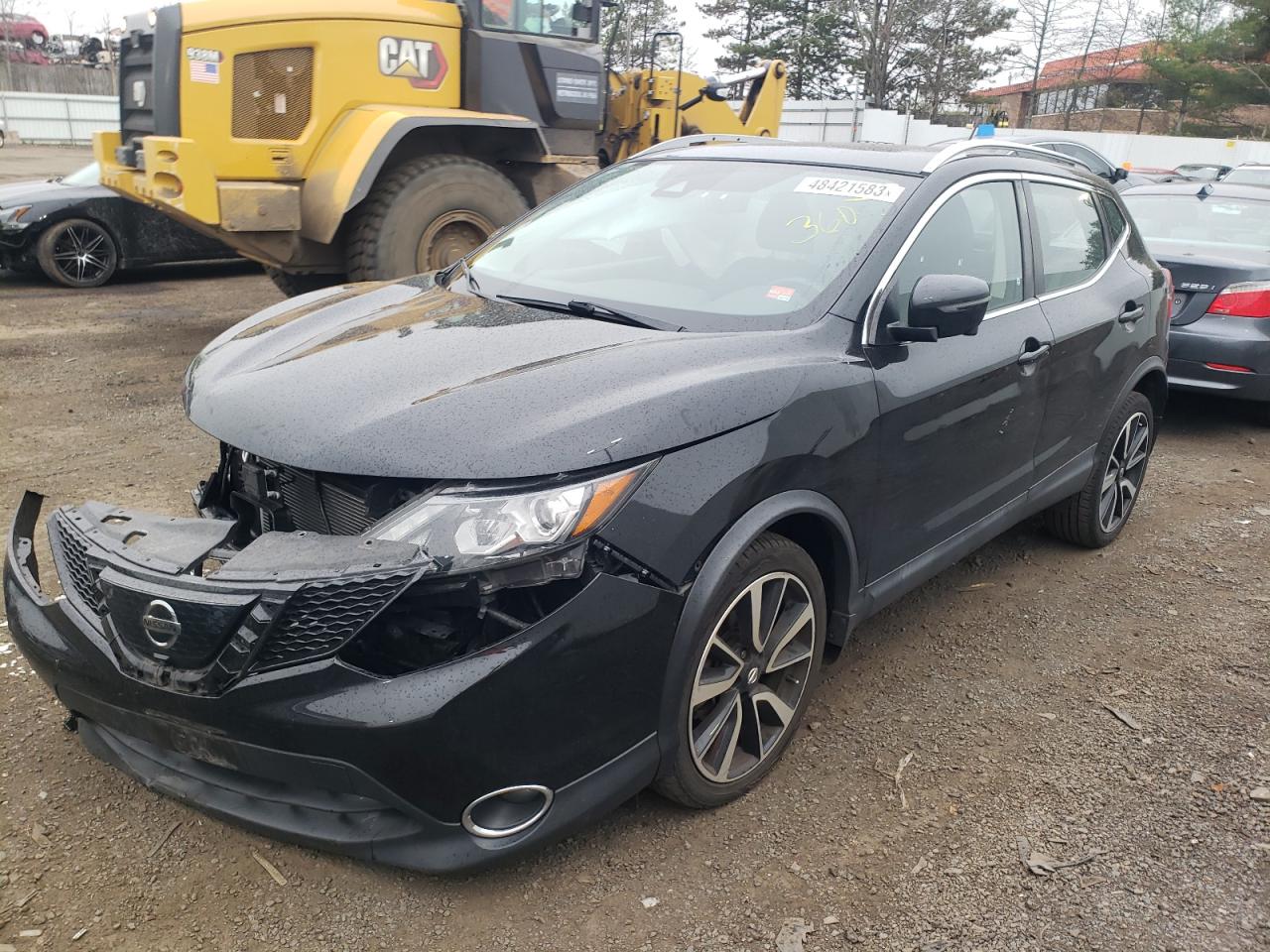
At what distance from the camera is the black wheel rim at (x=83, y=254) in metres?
9.98

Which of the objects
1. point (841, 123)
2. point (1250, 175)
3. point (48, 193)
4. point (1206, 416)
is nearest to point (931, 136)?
point (841, 123)

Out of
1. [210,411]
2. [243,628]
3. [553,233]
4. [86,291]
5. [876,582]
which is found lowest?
[86,291]

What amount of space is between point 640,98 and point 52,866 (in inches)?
340

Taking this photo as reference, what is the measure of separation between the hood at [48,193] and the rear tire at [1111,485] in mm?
9095

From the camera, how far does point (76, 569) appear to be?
2496mm

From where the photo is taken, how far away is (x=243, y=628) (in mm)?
2146

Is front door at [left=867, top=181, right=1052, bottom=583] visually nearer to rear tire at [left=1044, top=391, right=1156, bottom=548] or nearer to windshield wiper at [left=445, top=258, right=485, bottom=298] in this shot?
rear tire at [left=1044, top=391, right=1156, bottom=548]

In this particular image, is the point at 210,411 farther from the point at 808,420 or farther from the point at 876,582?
the point at 876,582

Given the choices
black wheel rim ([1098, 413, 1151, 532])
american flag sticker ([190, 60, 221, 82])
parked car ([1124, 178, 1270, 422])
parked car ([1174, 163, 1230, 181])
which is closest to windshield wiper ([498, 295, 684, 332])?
black wheel rim ([1098, 413, 1151, 532])

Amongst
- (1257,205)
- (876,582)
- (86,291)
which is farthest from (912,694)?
(86,291)

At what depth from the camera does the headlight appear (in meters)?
2.21

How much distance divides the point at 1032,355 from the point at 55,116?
36.9 metres

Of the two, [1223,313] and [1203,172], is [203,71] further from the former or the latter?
[1203,172]

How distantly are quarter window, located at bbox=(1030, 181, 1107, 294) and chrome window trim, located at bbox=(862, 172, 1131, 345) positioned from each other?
0.08 feet
